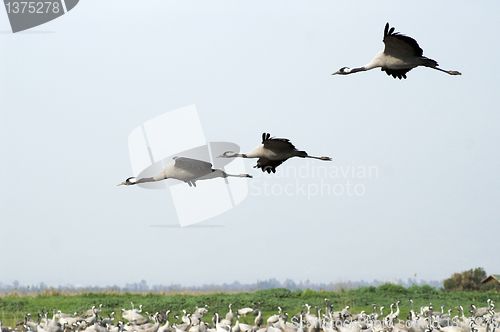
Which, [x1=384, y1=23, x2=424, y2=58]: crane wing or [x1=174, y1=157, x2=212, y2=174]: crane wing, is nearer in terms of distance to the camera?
[x1=384, y1=23, x2=424, y2=58]: crane wing

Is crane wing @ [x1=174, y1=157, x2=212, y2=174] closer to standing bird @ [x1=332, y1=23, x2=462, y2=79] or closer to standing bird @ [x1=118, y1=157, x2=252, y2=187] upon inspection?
standing bird @ [x1=118, y1=157, x2=252, y2=187]

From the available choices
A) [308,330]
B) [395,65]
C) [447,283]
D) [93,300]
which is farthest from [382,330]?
[447,283]

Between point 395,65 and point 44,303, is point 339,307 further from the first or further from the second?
point 395,65

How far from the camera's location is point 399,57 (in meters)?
11.0

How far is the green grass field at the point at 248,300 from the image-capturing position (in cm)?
2319

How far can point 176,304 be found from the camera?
919 inches

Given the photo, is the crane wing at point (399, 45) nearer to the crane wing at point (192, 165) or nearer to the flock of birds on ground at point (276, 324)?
the crane wing at point (192, 165)

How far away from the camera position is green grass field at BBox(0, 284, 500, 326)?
23188 millimetres

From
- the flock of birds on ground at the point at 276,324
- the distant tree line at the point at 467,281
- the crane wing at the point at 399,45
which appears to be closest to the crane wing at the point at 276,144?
the crane wing at the point at 399,45

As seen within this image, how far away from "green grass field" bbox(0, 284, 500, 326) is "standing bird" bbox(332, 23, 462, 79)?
11.6 m

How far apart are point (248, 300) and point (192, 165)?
39.7 ft

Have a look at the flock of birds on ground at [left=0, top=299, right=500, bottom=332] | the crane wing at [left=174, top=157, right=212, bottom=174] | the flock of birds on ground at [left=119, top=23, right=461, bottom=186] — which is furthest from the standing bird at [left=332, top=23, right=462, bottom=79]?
the flock of birds on ground at [left=0, top=299, right=500, bottom=332]

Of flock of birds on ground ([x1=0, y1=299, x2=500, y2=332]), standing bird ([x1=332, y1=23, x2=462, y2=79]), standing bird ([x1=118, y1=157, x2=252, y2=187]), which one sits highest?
standing bird ([x1=332, y1=23, x2=462, y2=79])

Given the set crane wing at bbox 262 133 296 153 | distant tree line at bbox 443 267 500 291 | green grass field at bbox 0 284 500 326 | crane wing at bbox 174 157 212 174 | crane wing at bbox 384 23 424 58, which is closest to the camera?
crane wing at bbox 384 23 424 58
